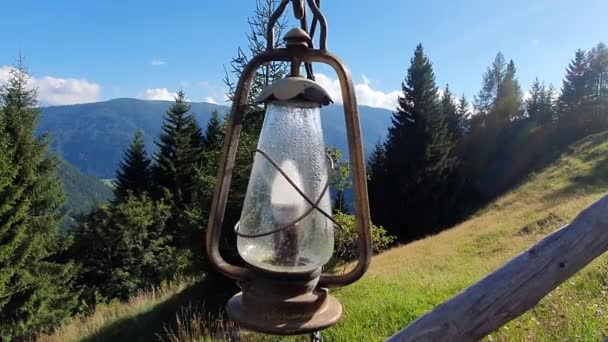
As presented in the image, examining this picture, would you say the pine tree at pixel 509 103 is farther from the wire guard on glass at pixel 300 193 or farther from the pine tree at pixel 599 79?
the wire guard on glass at pixel 300 193

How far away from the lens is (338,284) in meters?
1.17

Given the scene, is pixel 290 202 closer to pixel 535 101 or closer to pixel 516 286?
pixel 516 286

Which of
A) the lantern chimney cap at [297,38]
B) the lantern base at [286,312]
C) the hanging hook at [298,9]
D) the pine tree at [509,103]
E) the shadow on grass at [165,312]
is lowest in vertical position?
the shadow on grass at [165,312]

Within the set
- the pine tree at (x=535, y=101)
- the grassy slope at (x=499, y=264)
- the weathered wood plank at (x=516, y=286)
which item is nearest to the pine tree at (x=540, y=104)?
the pine tree at (x=535, y=101)

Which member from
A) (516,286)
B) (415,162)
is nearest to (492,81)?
(415,162)

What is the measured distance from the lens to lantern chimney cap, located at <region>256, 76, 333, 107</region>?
109 centimetres

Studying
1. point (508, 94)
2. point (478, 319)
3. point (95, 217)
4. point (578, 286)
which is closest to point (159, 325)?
point (578, 286)

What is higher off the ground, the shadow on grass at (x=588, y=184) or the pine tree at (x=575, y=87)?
the pine tree at (x=575, y=87)

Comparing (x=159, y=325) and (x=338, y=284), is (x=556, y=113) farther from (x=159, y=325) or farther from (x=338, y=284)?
(x=338, y=284)

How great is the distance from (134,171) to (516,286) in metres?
30.3

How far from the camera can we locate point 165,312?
10055mm

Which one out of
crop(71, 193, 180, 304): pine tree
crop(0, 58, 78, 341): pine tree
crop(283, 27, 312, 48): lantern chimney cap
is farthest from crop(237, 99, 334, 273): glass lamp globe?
crop(71, 193, 180, 304): pine tree

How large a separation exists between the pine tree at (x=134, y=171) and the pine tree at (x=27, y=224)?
Result: 34.8 feet

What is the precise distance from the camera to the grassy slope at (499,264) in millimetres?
4027
